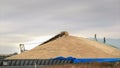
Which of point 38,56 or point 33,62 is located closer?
point 33,62

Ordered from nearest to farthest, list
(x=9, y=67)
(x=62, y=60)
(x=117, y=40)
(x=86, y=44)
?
(x=9, y=67), (x=62, y=60), (x=86, y=44), (x=117, y=40)

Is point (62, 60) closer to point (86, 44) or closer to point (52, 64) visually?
point (52, 64)

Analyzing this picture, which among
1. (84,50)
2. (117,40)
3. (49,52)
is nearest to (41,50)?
(49,52)

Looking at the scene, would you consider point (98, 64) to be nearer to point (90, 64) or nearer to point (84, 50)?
point (90, 64)

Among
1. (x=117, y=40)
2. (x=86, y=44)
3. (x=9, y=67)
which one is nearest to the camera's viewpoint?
(x=9, y=67)

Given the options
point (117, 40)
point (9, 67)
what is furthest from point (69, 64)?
point (117, 40)

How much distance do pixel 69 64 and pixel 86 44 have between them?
15.3m

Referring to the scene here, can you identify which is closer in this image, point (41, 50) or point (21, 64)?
point (21, 64)

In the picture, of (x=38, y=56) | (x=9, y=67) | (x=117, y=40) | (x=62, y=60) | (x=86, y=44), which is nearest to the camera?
(x=9, y=67)

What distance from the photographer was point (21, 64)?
25.9 meters

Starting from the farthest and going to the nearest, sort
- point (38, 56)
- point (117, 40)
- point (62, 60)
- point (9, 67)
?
point (117, 40), point (38, 56), point (62, 60), point (9, 67)

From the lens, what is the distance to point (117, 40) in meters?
67.9

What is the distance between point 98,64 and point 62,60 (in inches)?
142

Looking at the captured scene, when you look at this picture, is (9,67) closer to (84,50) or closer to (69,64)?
(69,64)
